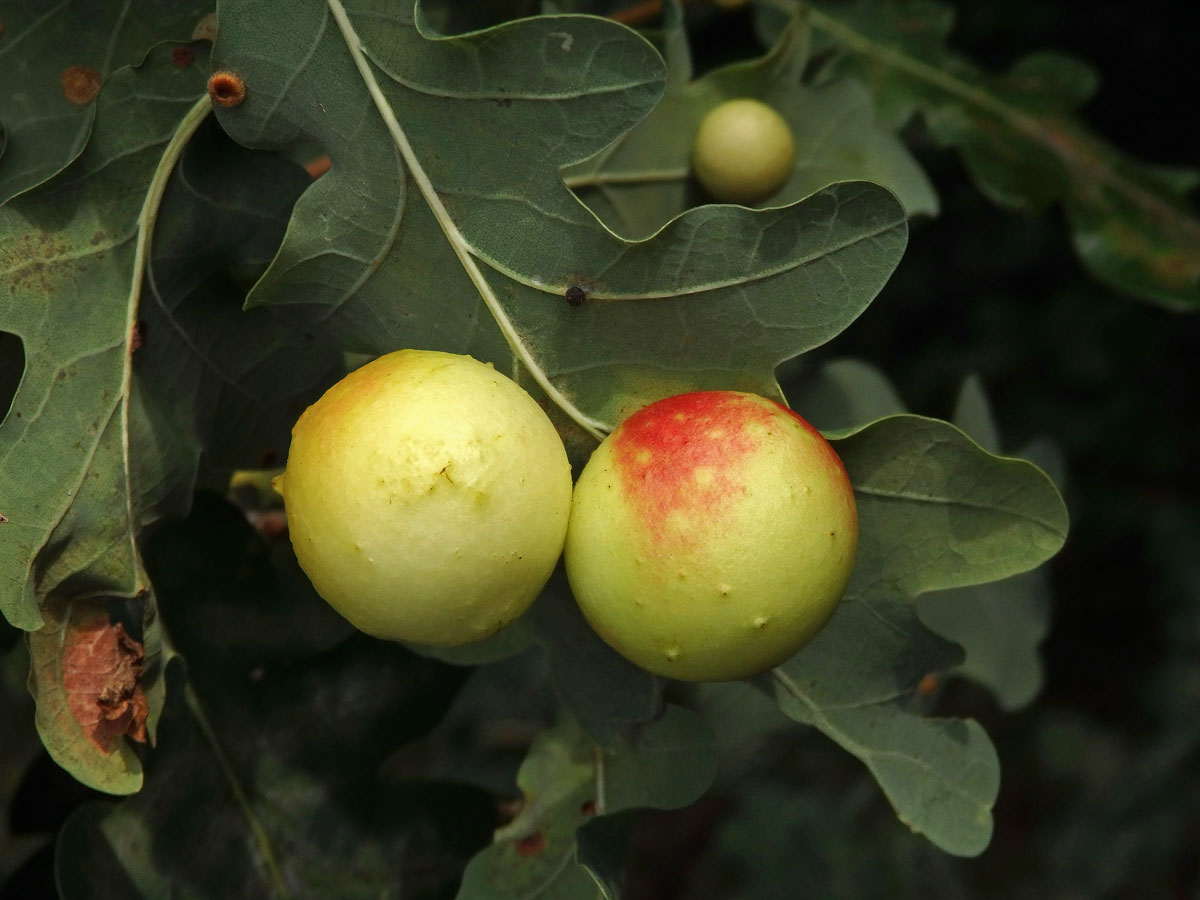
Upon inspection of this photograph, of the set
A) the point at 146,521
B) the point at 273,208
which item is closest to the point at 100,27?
the point at 273,208

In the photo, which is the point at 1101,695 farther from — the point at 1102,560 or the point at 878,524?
the point at 878,524

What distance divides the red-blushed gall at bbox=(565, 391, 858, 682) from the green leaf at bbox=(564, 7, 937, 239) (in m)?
0.67

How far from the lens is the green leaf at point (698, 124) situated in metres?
1.71

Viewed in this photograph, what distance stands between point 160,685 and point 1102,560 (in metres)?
3.40

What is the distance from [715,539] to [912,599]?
0.38m

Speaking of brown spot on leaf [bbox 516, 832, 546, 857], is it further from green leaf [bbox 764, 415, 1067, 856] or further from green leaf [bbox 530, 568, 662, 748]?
green leaf [bbox 764, 415, 1067, 856]

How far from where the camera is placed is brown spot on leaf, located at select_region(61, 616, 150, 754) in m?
1.19

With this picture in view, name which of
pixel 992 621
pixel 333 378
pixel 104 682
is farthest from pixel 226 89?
pixel 992 621

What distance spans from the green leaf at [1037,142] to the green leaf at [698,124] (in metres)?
0.31

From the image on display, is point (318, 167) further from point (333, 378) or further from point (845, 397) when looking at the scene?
point (845, 397)

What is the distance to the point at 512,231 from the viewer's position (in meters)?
1.23

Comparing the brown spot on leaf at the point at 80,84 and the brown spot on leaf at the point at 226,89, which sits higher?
the brown spot on leaf at the point at 226,89

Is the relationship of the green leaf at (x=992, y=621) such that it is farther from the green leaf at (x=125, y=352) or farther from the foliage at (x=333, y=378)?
the green leaf at (x=125, y=352)

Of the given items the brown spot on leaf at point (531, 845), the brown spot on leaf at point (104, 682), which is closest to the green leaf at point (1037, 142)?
the brown spot on leaf at point (531, 845)
